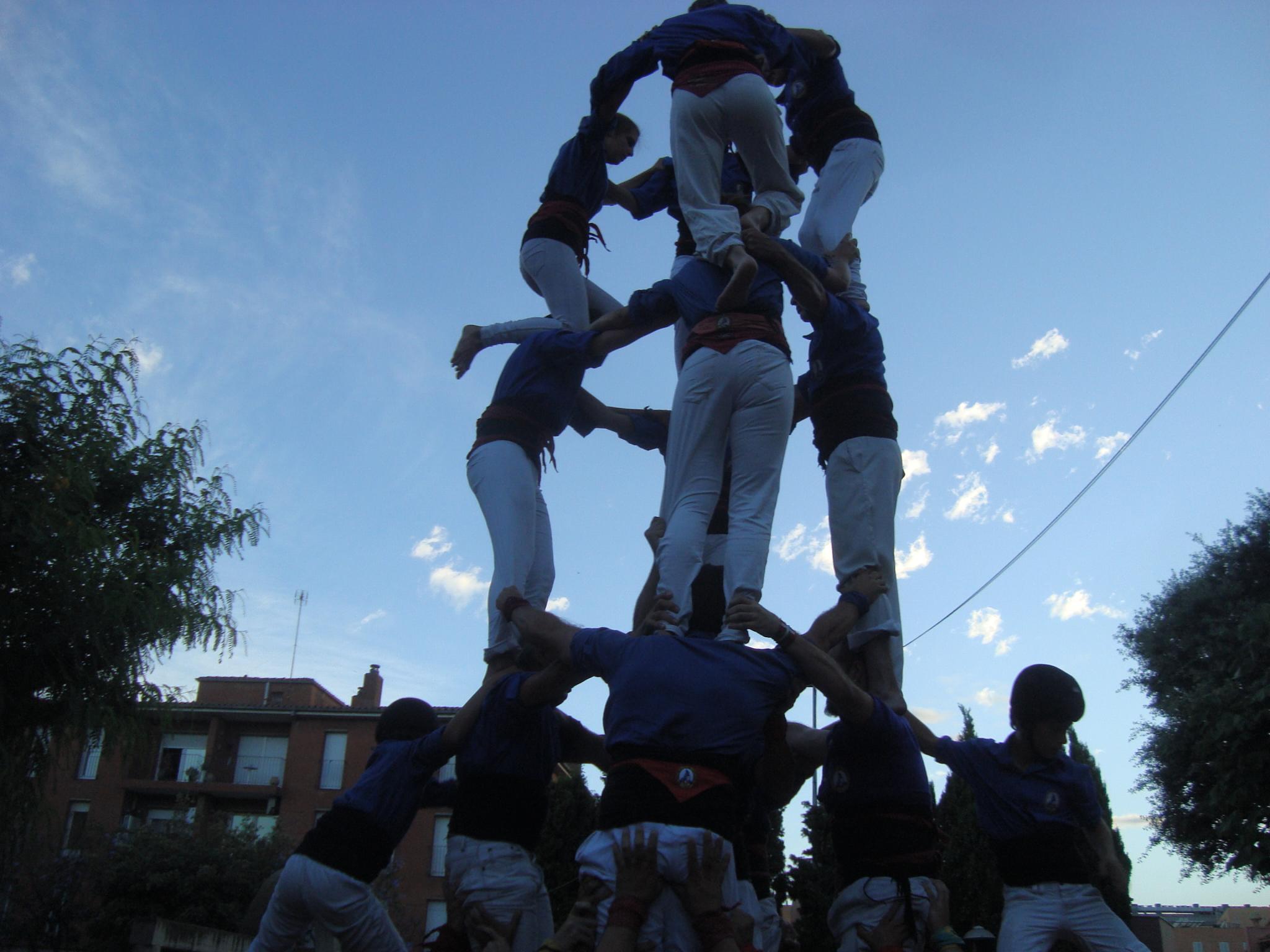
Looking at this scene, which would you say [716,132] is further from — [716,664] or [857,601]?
[716,664]

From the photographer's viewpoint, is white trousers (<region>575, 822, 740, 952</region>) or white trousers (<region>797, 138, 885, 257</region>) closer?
white trousers (<region>575, 822, 740, 952</region>)

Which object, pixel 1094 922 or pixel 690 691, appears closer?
pixel 690 691

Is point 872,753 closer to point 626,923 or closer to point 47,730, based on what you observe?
point 626,923

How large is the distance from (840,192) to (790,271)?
1467 millimetres

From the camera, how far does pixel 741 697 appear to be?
12.0 ft

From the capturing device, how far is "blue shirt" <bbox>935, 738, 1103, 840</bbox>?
425 cm

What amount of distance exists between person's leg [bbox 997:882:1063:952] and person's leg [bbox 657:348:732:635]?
1.79 meters

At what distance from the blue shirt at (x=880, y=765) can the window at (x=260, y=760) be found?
121 ft

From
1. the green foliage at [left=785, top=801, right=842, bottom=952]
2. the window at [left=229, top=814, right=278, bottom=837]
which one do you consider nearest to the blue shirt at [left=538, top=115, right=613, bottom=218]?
the green foliage at [left=785, top=801, right=842, bottom=952]

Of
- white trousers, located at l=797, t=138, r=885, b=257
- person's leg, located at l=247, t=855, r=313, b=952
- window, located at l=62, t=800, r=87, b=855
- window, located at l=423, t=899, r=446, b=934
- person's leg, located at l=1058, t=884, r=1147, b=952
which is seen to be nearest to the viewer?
person's leg, located at l=1058, t=884, r=1147, b=952

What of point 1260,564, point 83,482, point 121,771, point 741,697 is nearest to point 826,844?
point 741,697

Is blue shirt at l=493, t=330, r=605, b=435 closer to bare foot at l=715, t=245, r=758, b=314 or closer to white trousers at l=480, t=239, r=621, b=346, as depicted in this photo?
white trousers at l=480, t=239, r=621, b=346

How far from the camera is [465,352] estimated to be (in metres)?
6.46

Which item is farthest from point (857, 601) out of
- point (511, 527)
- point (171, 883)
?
point (171, 883)
